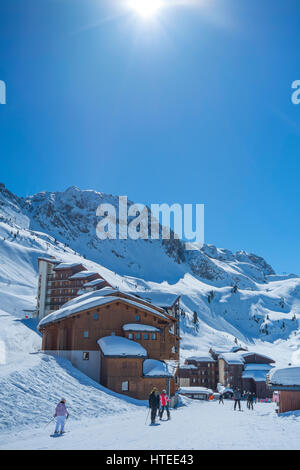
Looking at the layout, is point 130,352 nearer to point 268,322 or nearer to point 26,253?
point 26,253

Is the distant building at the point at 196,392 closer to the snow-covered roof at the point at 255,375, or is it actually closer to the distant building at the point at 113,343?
the snow-covered roof at the point at 255,375

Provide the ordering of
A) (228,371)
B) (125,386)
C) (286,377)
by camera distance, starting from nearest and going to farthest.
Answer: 1. (286,377)
2. (125,386)
3. (228,371)

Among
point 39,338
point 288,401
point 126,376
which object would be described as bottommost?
point 288,401

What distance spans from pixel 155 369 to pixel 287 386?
12.8 m

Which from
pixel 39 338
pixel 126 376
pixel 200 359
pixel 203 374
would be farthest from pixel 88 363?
pixel 203 374

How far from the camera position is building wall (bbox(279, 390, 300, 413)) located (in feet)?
77.5

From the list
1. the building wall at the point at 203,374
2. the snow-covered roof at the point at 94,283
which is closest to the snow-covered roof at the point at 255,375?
the building wall at the point at 203,374

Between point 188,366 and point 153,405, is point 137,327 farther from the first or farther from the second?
point 188,366

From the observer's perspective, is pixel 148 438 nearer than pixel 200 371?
Yes

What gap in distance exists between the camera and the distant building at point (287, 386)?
23.6m

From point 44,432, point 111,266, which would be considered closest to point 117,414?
point 44,432

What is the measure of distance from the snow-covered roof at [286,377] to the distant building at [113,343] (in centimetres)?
1143

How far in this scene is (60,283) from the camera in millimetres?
91500

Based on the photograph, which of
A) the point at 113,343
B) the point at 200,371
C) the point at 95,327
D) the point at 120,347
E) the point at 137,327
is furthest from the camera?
the point at 200,371
